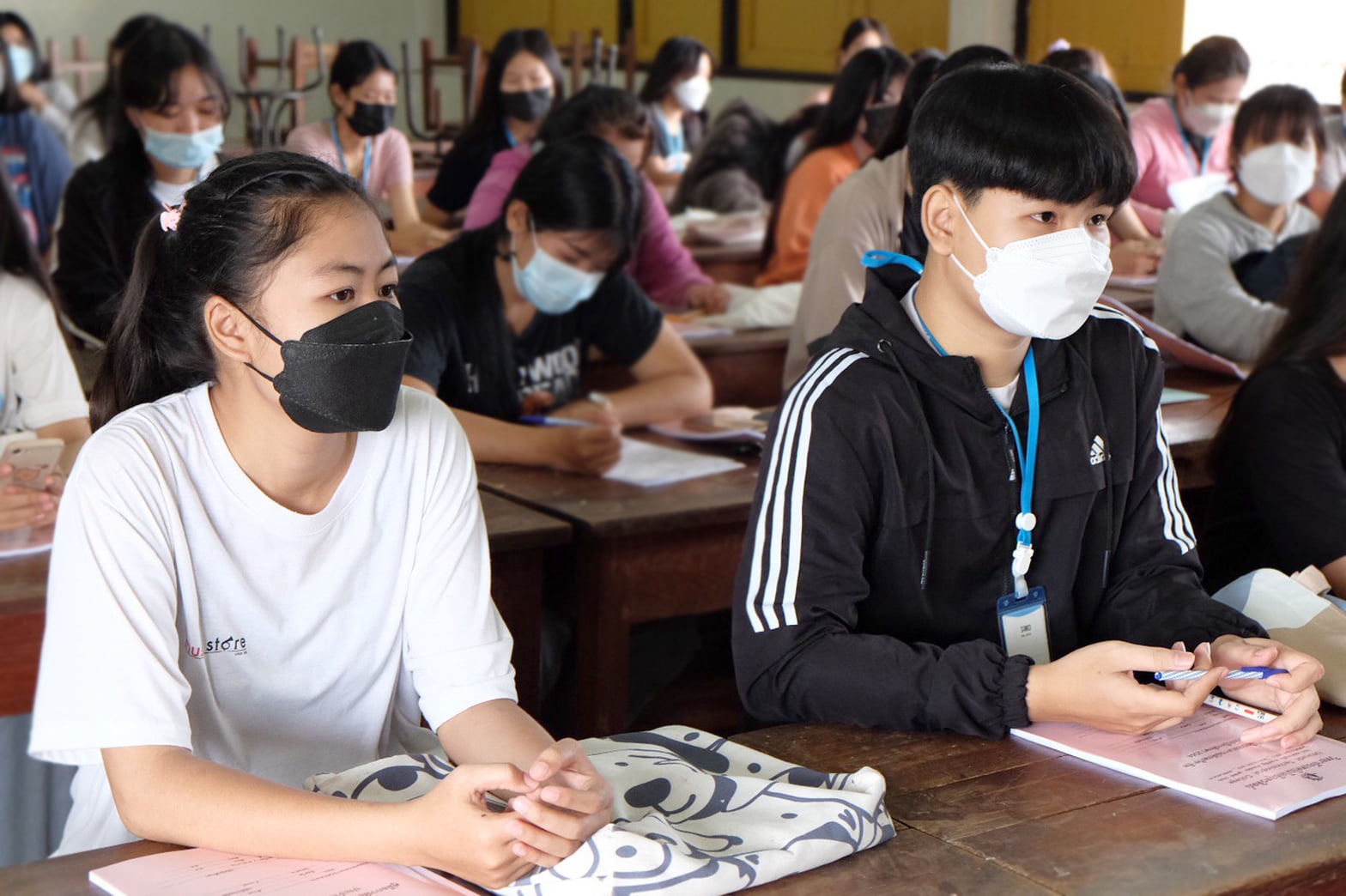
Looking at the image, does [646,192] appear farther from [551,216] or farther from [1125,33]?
[1125,33]

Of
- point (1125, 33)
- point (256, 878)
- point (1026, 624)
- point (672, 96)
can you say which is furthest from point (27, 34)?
point (256, 878)

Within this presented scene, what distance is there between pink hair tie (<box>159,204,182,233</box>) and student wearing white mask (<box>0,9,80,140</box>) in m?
5.60

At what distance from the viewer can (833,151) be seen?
4031mm

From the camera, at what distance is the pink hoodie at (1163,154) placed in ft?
16.6

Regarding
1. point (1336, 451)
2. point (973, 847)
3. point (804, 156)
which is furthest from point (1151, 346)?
point (804, 156)

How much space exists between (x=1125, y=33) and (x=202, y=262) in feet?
22.0

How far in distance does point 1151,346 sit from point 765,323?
208 centimetres

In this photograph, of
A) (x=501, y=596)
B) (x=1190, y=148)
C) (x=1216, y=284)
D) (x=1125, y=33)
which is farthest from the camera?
(x=1125, y=33)

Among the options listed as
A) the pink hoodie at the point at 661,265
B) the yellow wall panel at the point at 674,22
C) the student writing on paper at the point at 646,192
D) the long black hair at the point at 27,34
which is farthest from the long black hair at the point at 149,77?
the yellow wall panel at the point at 674,22

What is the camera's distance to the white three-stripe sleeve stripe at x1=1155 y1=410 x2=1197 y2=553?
158 centimetres

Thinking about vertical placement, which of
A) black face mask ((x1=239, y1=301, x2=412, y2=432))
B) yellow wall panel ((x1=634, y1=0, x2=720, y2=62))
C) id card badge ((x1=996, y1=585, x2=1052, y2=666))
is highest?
yellow wall panel ((x1=634, y1=0, x2=720, y2=62))

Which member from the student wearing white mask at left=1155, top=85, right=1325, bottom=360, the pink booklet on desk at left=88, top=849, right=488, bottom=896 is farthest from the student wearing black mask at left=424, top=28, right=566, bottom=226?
the pink booklet on desk at left=88, top=849, right=488, bottom=896

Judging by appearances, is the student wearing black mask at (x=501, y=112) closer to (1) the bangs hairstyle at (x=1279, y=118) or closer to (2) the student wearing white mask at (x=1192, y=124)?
(2) the student wearing white mask at (x=1192, y=124)

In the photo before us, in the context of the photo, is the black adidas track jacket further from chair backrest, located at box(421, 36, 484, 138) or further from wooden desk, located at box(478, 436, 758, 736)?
chair backrest, located at box(421, 36, 484, 138)
